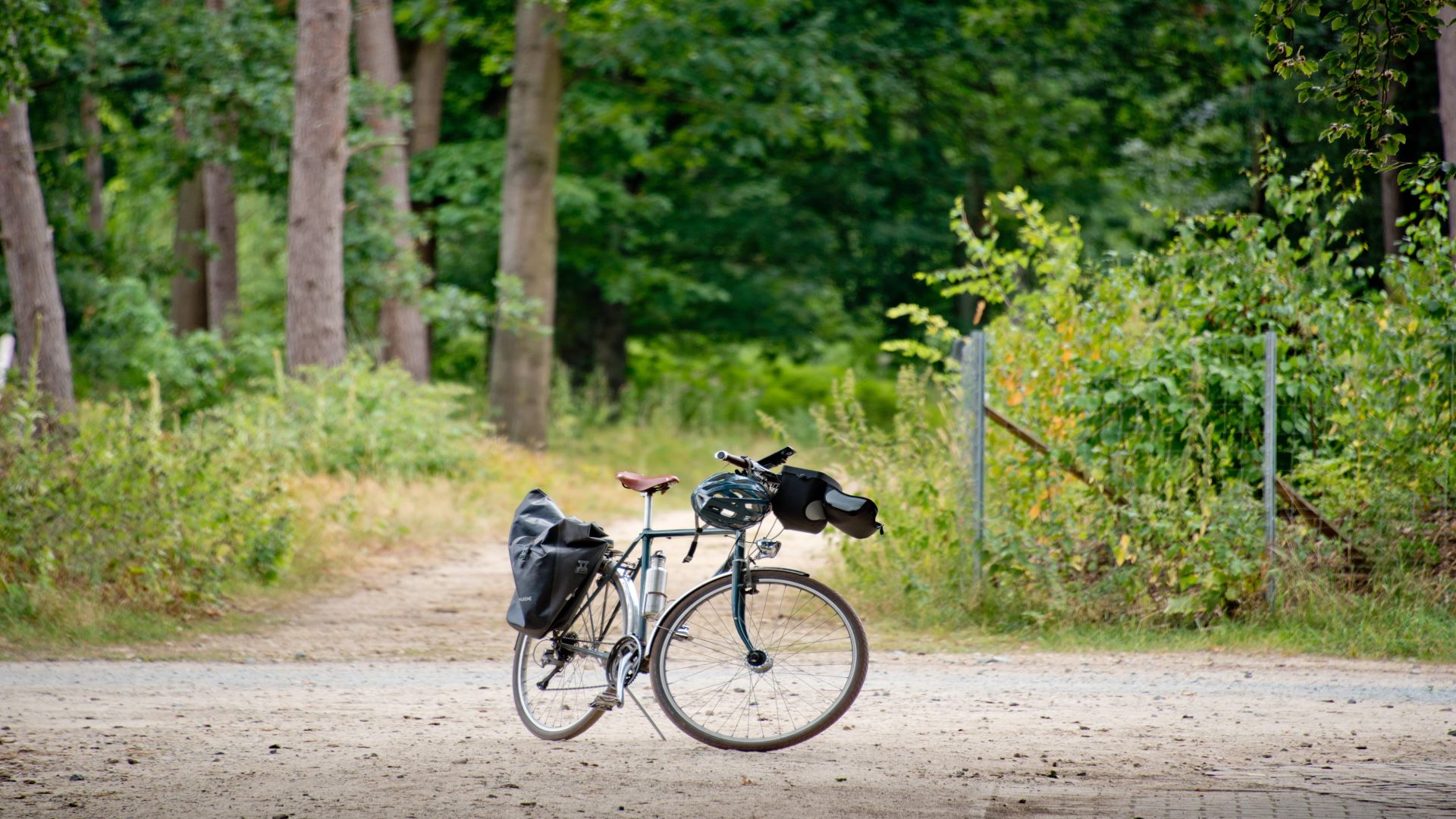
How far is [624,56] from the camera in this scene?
2061 centimetres

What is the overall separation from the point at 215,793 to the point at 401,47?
68.4 ft

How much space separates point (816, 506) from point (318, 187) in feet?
38.8

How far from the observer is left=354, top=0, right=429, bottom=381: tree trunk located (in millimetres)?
19422

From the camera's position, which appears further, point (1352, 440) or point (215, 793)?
point (1352, 440)

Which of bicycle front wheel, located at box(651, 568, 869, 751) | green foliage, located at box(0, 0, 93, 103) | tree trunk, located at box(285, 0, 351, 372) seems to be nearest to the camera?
bicycle front wheel, located at box(651, 568, 869, 751)

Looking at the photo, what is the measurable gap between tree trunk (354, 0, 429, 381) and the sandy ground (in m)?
11.1

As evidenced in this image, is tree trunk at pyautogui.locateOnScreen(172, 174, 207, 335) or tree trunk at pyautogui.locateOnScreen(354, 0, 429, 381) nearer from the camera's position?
tree trunk at pyautogui.locateOnScreen(354, 0, 429, 381)

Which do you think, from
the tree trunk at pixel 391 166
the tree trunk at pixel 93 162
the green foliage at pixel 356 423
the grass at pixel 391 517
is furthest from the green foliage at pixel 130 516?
the tree trunk at pixel 93 162

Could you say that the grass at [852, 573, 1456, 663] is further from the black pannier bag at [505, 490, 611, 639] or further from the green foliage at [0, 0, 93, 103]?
the green foliage at [0, 0, 93, 103]

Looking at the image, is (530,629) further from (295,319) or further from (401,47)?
(401,47)

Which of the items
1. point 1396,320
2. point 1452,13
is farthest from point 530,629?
point 1452,13

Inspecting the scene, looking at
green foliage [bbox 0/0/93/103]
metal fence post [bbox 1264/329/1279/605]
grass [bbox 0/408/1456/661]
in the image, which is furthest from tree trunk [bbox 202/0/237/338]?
metal fence post [bbox 1264/329/1279/605]

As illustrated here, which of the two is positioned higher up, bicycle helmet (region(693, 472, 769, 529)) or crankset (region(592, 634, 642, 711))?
bicycle helmet (region(693, 472, 769, 529))

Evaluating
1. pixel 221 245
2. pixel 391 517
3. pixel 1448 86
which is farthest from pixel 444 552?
pixel 221 245
